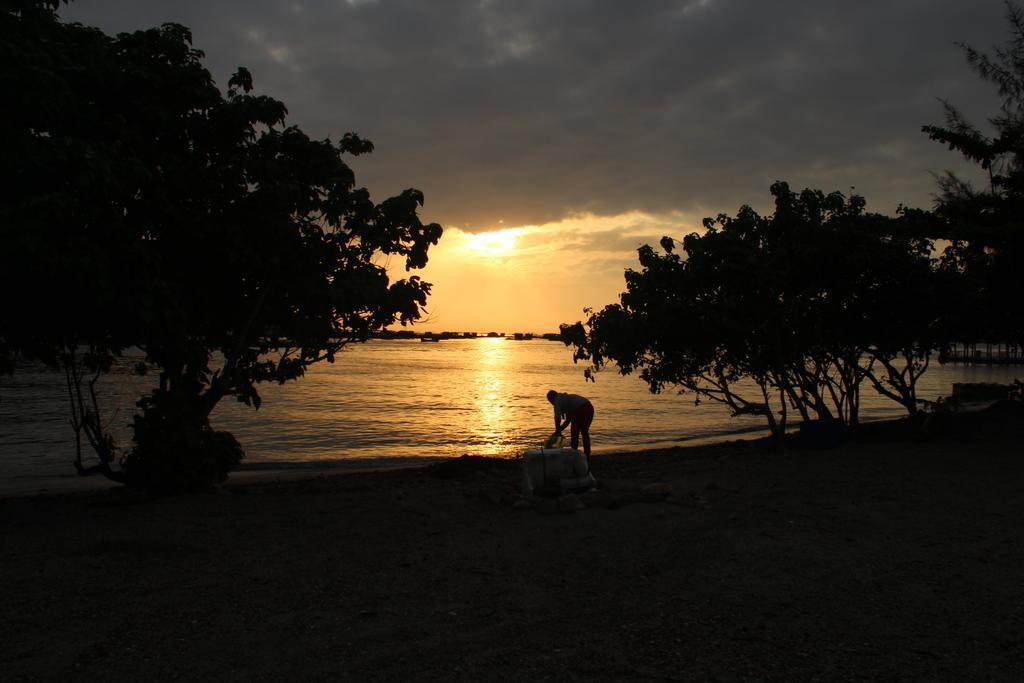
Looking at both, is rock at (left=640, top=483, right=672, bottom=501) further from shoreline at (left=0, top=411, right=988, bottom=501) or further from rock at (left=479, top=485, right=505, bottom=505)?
shoreline at (left=0, top=411, right=988, bottom=501)

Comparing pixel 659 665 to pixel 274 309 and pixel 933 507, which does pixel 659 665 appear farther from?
pixel 274 309

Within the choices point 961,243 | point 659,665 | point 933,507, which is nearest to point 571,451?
point 933,507

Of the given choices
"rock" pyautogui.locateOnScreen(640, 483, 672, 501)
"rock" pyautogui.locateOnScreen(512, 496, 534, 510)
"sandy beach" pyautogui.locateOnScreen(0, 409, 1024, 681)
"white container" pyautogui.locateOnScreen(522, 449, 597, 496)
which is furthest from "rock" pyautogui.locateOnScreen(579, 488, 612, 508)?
"rock" pyautogui.locateOnScreen(512, 496, 534, 510)

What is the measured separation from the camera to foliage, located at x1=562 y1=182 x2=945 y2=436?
1395cm

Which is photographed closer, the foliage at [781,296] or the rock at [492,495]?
the rock at [492,495]

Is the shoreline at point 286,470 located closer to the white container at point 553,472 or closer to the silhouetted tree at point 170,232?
the silhouetted tree at point 170,232

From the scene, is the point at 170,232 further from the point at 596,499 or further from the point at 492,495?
the point at 596,499

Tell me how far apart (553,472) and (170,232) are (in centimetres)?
637

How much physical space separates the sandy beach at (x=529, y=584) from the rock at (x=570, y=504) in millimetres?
101

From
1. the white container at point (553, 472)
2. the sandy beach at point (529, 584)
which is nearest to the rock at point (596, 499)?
the sandy beach at point (529, 584)

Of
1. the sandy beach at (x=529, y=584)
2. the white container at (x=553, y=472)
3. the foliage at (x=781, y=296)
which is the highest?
the foliage at (x=781, y=296)

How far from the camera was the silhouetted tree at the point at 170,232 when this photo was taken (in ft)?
24.7

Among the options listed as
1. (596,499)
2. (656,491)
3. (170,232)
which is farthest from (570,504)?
(170,232)

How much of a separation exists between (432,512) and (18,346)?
6.15 m
